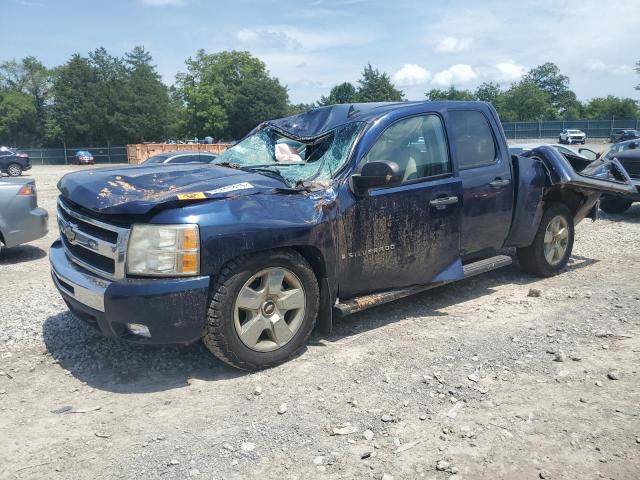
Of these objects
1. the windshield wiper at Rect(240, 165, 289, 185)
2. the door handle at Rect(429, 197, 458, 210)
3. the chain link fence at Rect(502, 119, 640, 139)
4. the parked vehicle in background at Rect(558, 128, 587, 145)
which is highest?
the chain link fence at Rect(502, 119, 640, 139)

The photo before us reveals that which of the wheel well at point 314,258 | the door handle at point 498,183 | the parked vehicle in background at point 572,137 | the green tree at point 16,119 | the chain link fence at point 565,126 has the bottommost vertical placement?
the wheel well at point 314,258

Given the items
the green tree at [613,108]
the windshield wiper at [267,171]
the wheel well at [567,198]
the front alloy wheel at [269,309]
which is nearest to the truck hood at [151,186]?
the windshield wiper at [267,171]

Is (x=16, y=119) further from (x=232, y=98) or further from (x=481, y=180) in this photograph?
(x=481, y=180)

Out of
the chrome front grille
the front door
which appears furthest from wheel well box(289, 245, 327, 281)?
the chrome front grille

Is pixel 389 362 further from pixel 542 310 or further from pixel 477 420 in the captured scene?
pixel 542 310

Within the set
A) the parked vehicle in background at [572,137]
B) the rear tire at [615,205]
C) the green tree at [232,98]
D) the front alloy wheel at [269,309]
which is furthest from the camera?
the green tree at [232,98]

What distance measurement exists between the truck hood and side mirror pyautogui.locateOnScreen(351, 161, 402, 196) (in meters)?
0.54

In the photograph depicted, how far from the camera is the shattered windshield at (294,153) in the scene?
4.23 m

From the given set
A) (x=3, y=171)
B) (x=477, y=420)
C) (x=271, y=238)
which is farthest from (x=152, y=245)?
(x=3, y=171)

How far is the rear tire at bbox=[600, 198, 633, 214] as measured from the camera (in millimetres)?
11055

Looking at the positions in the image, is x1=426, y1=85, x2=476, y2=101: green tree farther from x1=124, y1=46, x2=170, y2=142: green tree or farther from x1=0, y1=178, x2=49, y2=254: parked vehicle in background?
x1=0, y1=178, x2=49, y2=254: parked vehicle in background

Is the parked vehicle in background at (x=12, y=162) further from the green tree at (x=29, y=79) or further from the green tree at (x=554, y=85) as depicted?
the green tree at (x=554, y=85)

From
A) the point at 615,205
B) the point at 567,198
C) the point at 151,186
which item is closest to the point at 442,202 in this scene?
the point at 151,186

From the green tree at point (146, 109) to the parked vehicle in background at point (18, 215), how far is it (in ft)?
195
